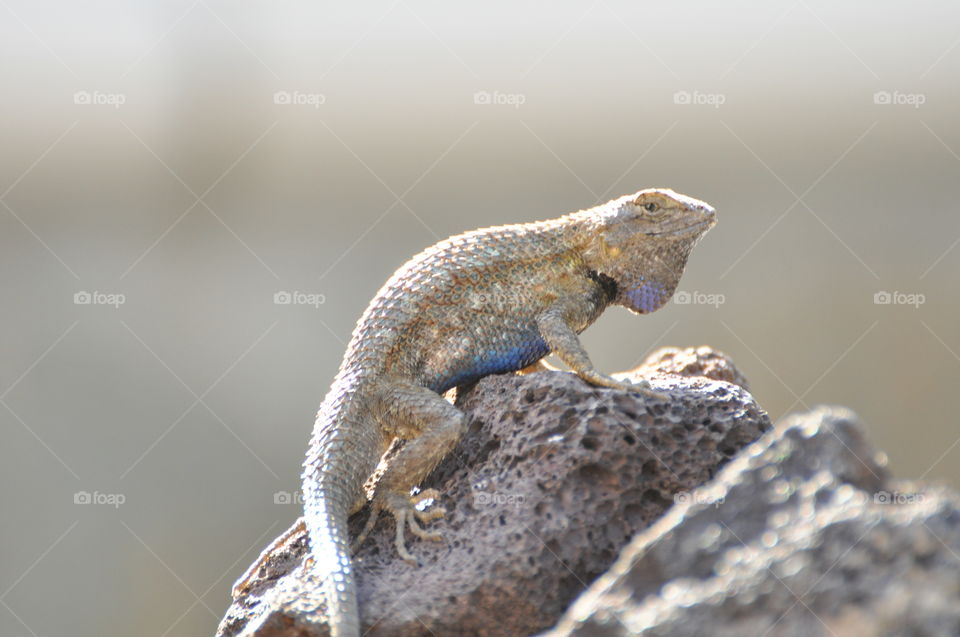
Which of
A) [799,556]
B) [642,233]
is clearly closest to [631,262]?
[642,233]

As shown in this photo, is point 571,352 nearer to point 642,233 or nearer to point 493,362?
point 493,362

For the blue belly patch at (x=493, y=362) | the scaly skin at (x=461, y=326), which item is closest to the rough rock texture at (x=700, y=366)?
the scaly skin at (x=461, y=326)

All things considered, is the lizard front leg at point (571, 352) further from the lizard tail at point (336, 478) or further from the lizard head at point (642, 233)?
the lizard tail at point (336, 478)

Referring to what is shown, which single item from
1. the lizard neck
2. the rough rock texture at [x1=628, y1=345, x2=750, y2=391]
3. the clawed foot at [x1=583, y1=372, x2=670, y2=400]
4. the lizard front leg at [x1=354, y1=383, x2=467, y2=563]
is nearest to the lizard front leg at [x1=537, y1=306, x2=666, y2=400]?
the clawed foot at [x1=583, y1=372, x2=670, y2=400]

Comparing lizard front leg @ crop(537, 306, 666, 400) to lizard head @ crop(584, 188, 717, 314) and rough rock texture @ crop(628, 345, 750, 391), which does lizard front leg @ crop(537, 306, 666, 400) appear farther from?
rough rock texture @ crop(628, 345, 750, 391)

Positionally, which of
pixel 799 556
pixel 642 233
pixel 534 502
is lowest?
pixel 799 556

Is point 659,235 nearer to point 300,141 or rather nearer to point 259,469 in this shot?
point 300,141
